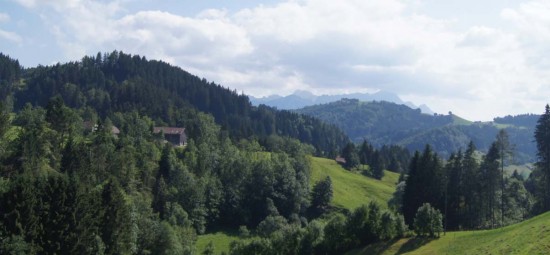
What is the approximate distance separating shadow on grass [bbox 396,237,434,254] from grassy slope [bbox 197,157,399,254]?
41.7 meters

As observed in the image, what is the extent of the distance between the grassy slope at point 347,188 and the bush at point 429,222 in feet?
134

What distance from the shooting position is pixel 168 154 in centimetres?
12481

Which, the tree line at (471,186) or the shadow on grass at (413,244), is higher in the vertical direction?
the tree line at (471,186)

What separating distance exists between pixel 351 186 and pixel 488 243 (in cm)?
9463

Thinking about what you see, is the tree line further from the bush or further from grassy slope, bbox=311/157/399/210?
grassy slope, bbox=311/157/399/210

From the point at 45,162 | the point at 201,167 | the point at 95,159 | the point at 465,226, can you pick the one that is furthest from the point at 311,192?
the point at 45,162

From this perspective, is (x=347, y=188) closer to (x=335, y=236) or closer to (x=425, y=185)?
(x=425, y=185)

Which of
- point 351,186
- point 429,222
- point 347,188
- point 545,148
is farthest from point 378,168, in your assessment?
point 429,222

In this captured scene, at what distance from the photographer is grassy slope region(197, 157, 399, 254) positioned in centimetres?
11716

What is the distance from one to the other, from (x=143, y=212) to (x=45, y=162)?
21.0 m

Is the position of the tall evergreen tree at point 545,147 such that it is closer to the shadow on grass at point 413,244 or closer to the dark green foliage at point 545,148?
the dark green foliage at point 545,148

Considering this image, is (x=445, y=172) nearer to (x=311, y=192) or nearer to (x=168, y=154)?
(x=311, y=192)

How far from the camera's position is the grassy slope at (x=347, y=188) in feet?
384

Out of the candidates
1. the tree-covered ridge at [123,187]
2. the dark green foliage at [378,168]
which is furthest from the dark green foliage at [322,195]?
the dark green foliage at [378,168]
